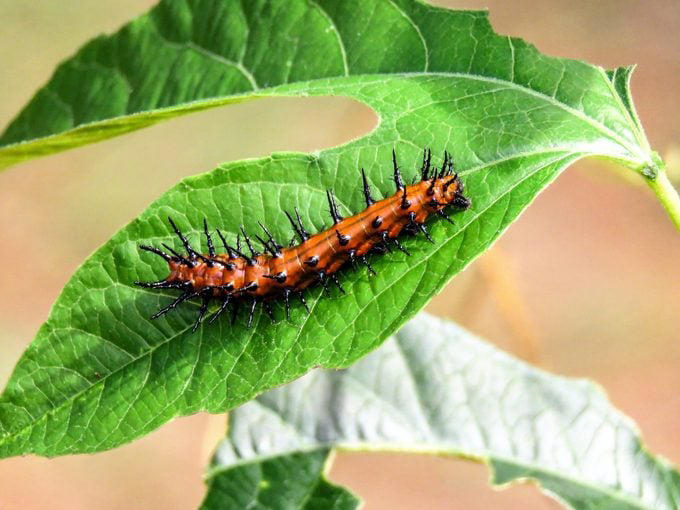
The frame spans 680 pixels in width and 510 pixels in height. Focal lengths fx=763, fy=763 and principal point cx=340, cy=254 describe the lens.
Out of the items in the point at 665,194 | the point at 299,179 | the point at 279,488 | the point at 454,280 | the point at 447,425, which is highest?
the point at 454,280

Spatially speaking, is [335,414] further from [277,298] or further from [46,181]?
[46,181]

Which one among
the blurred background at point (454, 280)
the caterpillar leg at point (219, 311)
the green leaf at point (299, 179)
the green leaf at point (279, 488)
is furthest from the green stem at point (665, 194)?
the blurred background at point (454, 280)

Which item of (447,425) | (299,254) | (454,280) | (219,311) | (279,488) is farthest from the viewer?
(454,280)

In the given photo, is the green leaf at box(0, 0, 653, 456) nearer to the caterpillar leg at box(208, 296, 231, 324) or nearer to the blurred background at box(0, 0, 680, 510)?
the caterpillar leg at box(208, 296, 231, 324)

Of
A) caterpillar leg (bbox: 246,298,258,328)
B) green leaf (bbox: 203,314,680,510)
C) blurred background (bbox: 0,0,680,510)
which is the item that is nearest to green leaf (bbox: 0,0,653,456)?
caterpillar leg (bbox: 246,298,258,328)

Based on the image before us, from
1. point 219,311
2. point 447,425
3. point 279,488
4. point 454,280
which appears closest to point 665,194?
point 219,311

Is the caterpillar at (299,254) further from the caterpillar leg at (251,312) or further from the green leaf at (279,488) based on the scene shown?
the green leaf at (279,488)

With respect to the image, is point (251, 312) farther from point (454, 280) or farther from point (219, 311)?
point (454, 280)
